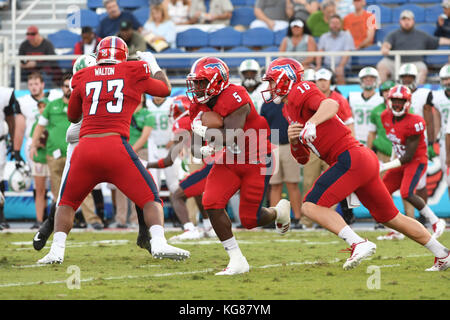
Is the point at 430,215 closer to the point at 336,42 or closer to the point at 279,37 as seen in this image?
the point at 336,42

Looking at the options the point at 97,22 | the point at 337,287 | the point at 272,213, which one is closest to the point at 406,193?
the point at 272,213

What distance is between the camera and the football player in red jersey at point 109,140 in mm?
6371

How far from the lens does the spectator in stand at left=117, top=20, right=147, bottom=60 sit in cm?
1255

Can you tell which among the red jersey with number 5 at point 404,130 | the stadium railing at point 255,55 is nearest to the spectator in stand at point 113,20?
the stadium railing at point 255,55

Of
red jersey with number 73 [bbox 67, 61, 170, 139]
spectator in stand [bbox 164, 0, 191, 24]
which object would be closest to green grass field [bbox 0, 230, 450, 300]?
red jersey with number 73 [bbox 67, 61, 170, 139]

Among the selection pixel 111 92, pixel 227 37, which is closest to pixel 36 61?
pixel 227 37

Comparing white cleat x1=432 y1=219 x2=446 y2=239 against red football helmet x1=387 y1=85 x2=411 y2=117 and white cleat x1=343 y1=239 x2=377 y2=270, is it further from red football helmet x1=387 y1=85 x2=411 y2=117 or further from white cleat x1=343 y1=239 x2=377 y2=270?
white cleat x1=343 y1=239 x2=377 y2=270

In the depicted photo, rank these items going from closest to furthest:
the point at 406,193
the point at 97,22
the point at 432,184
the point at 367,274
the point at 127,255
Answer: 1. the point at 367,274
2. the point at 127,255
3. the point at 406,193
4. the point at 432,184
5. the point at 97,22

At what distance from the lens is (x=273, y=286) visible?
5.77 metres

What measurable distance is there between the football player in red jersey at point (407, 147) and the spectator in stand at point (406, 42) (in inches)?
116

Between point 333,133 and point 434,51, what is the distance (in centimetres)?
613

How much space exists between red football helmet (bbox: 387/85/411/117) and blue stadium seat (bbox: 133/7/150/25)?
6427 millimetres

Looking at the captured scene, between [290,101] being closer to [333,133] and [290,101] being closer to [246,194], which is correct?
[333,133]

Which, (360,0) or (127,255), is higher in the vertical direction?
(360,0)
